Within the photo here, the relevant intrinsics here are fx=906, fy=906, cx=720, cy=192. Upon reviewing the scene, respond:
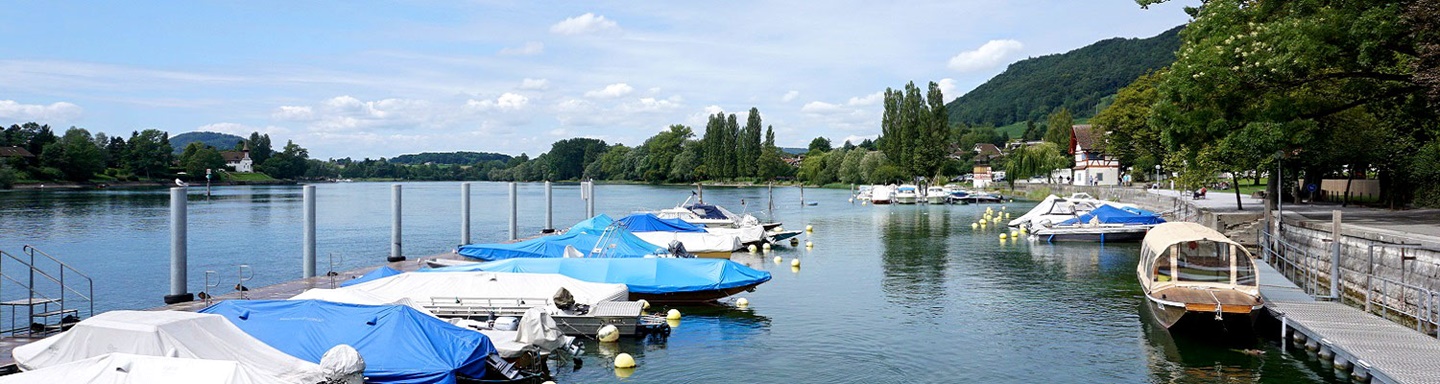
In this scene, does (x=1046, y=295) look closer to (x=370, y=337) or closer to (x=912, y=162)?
(x=370, y=337)

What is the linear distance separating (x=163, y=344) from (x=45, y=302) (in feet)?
22.5

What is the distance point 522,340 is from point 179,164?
619 ft

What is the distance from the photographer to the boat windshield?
961 inches

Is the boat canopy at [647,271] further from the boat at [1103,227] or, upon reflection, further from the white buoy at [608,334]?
the boat at [1103,227]

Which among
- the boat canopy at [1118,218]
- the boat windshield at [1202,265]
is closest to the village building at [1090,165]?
the boat canopy at [1118,218]

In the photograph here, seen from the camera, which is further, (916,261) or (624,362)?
(916,261)

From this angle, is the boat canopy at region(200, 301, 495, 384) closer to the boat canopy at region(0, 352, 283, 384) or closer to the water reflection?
the boat canopy at region(0, 352, 283, 384)

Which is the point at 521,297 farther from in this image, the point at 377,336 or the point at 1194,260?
the point at 1194,260

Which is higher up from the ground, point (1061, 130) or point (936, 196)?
point (1061, 130)

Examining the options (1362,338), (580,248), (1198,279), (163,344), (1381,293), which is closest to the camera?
(163,344)

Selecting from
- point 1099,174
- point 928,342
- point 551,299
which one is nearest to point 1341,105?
point 928,342

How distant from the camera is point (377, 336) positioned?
1745cm

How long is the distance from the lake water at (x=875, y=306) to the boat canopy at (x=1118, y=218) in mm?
3796

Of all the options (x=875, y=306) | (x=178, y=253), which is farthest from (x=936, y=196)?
(x=178, y=253)
